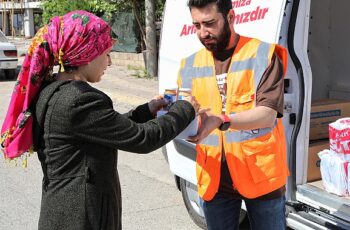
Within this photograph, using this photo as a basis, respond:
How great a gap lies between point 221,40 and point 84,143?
34.1 inches

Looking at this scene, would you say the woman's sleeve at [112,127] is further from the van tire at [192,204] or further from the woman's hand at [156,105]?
the van tire at [192,204]

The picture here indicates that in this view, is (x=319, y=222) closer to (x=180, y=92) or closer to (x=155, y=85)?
(x=180, y=92)

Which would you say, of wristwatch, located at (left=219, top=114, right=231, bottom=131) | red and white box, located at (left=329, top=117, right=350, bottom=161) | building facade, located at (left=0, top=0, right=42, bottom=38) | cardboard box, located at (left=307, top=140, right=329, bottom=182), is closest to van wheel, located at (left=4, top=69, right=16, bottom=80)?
cardboard box, located at (left=307, top=140, right=329, bottom=182)

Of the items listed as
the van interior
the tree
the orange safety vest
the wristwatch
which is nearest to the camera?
the wristwatch

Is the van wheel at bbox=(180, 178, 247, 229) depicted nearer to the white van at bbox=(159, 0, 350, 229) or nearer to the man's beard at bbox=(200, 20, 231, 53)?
the white van at bbox=(159, 0, 350, 229)

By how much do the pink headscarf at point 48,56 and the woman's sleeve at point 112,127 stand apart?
7.4 inches

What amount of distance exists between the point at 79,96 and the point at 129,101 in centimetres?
878

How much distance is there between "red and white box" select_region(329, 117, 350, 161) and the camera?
3303mm

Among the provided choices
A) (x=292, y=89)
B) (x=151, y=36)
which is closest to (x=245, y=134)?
(x=292, y=89)

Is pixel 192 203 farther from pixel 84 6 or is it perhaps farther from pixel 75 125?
pixel 84 6

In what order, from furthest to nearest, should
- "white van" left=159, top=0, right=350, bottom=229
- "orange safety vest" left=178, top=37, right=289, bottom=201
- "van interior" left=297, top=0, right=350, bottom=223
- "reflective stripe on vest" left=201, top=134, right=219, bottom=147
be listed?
"van interior" left=297, top=0, right=350, bottom=223 → "white van" left=159, top=0, right=350, bottom=229 → "reflective stripe on vest" left=201, top=134, right=219, bottom=147 → "orange safety vest" left=178, top=37, right=289, bottom=201

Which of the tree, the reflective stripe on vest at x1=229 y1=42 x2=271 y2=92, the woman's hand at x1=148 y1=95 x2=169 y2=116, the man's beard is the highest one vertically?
the tree

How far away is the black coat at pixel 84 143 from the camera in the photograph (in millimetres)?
2021

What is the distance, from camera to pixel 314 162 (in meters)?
3.86
